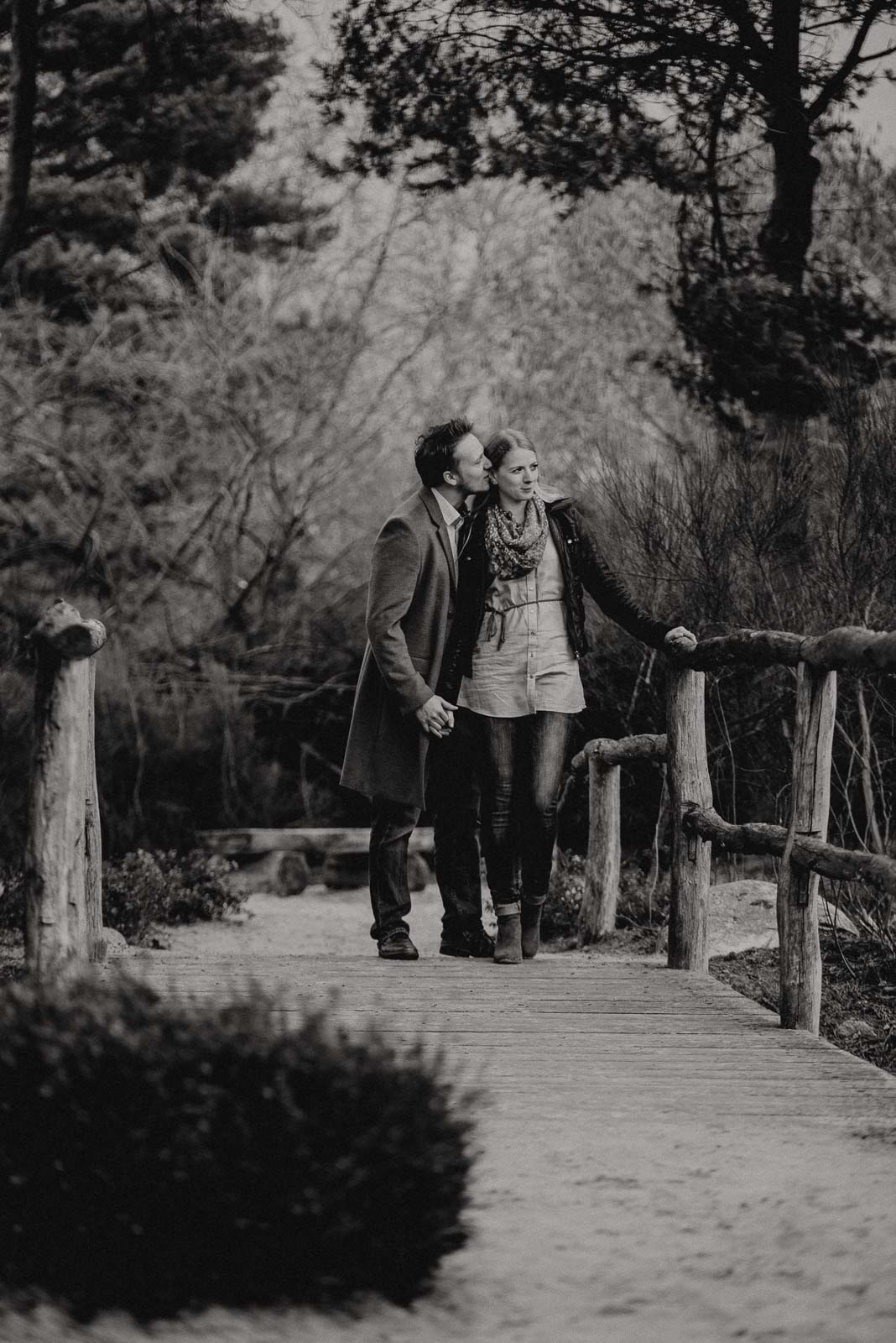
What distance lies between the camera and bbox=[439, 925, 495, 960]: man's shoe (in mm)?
5641

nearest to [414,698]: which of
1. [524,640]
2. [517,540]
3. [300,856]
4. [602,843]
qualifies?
[524,640]

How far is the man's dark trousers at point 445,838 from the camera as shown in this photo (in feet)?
17.7

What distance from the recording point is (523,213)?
15.3m

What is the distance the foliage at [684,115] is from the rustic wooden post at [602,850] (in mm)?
3483

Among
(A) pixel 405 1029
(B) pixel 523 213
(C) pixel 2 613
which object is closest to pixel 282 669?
(C) pixel 2 613

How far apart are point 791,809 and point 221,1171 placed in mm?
2541

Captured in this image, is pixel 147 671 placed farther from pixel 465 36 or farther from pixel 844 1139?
pixel 844 1139

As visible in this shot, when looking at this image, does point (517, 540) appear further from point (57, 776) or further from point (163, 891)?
point (163, 891)

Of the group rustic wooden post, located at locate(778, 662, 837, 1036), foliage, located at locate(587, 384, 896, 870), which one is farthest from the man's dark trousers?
foliage, located at locate(587, 384, 896, 870)

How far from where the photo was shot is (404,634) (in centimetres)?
530

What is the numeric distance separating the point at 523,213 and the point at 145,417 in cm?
424

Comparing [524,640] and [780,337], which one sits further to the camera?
[780,337]

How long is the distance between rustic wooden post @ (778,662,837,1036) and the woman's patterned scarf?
1.09 metres

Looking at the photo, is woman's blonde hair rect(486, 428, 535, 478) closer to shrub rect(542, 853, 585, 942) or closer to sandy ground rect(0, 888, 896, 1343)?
sandy ground rect(0, 888, 896, 1343)
